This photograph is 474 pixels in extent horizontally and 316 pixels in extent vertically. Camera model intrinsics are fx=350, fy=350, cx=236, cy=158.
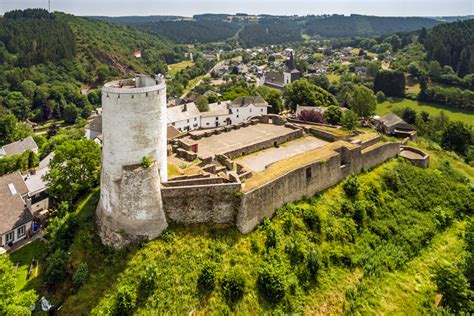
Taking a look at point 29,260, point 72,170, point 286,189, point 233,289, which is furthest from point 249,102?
point 233,289

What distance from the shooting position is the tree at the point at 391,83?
307 feet

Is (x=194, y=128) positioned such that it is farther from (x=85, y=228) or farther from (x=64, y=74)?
(x=64, y=74)

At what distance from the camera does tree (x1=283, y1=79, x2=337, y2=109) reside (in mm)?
61500

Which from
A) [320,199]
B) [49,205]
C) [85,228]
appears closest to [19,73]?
[49,205]

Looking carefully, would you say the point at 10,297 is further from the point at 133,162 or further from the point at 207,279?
the point at 207,279

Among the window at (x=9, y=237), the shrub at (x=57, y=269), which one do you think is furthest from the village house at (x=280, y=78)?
the shrub at (x=57, y=269)

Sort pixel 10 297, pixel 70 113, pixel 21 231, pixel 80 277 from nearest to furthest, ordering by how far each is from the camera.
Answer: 1. pixel 10 297
2. pixel 80 277
3. pixel 21 231
4. pixel 70 113

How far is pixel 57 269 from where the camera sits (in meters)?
22.6

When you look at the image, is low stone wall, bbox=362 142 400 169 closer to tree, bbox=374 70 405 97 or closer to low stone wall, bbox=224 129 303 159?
low stone wall, bbox=224 129 303 159

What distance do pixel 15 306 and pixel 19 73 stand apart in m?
105

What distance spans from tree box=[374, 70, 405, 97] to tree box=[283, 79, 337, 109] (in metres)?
37.4

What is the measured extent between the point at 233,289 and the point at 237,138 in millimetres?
20066

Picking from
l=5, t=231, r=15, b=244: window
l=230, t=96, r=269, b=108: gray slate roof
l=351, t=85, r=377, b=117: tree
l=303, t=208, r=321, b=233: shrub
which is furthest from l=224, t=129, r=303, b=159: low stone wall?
l=351, t=85, r=377, b=117: tree

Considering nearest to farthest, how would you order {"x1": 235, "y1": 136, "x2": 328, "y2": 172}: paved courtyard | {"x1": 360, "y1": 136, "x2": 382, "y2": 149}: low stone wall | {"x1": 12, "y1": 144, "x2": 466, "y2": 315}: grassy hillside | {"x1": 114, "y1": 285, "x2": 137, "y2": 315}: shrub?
{"x1": 114, "y1": 285, "x2": 137, "y2": 315}: shrub
{"x1": 12, "y1": 144, "x2": 466, "y2": 315}: grassy hillside
{"x1": 235, "y1": 136, "x2": 328, "y2": 172}: paved courtyard
{"x1": 360, "y1": 136, "x2": 382, "y2": 149}: low stone wall
